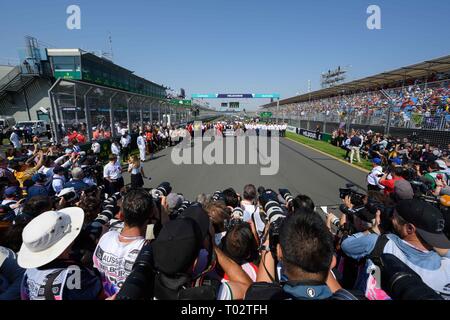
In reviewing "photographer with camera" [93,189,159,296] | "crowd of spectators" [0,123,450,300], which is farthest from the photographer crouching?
"photographer with camera" [93,189,159,296]

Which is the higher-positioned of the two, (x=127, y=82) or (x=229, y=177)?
(x=127, y=82)

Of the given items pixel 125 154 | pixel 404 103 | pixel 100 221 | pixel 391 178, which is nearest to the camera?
pixel 100 221

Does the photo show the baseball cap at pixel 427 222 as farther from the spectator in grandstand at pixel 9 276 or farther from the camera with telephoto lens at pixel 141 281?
the spectator in grandstand at pixel 9 276

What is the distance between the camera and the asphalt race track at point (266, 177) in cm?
736

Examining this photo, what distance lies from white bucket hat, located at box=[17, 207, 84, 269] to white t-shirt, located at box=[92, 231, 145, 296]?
0.92ft

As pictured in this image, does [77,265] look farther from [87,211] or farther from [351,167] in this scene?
[351,167]

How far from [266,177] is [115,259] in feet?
25.1

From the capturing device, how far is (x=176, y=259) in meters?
1.20

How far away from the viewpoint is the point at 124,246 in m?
1.80

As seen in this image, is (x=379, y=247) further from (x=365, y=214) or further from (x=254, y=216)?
(x=254, y=216)

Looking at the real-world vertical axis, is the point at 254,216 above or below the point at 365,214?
below

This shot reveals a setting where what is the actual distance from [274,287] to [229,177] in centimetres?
778

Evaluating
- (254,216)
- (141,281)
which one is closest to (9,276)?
(141,281)
